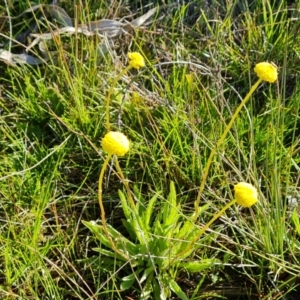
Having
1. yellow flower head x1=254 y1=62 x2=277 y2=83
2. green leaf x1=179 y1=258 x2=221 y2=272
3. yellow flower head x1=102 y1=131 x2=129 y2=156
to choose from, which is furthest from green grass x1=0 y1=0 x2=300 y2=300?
yellow flower head x1=102 y1=131 x2=129 y2=156

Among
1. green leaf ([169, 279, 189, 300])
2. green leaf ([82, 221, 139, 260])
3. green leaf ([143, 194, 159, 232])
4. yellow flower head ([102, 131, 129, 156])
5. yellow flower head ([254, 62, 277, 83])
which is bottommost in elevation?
green leaf ([169, 279, 189, 300])

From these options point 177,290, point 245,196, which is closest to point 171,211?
point 177,290

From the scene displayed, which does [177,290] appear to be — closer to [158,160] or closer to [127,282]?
[127,282]

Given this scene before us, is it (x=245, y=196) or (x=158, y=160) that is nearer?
(x=245, y=196)

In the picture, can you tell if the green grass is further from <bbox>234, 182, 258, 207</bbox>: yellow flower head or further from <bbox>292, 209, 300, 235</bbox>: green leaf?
<bbox>234, 182, 258, 207</bbox>: yellow flower head

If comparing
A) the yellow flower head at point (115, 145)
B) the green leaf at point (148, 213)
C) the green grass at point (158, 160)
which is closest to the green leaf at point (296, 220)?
the green grass at point (158, 160)

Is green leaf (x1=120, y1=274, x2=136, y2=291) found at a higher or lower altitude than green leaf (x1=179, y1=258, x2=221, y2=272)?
lower

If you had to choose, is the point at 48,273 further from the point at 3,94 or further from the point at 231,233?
the point at 3,94

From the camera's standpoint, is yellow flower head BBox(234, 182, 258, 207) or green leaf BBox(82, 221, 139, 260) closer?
yellow flower head BBox(234, 182, 258, 207)
